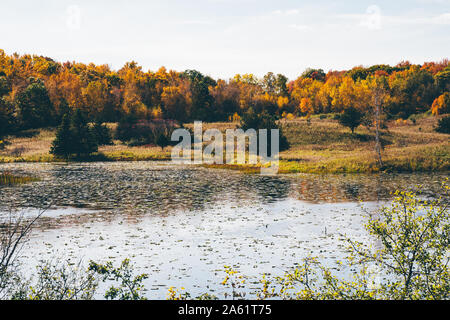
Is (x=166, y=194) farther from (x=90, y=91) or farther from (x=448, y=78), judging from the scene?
(x=448, y=78)

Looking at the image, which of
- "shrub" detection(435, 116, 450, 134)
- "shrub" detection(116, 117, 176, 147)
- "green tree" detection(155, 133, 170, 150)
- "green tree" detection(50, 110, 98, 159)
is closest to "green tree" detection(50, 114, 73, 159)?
"green tree" detection(50, 110, 98, 159)

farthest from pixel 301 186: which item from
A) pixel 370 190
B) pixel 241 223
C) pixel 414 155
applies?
pixel 414 155

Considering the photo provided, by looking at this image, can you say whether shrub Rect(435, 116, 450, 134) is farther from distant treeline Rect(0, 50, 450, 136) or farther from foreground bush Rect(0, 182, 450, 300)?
foreground bush Rect(0, 182, 450, 300)

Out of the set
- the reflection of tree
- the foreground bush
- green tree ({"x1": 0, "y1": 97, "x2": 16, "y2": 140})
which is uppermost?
green tree ({"x1": 0, "y1": 97, "x2": 16, "y2": 140})

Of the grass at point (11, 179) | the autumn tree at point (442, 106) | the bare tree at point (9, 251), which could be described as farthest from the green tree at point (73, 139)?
the autumn tree at point (442, 106)

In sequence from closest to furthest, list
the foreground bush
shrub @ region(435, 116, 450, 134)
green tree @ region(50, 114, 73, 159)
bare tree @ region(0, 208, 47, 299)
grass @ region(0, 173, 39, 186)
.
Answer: bare tree @ region(0, 208, 47, 299), the foreground bush, grass @ region(0, 173, 39, 186), green tree @ region(50, 114, 73, 159), shrub @ region(435, 116, 450, 134)

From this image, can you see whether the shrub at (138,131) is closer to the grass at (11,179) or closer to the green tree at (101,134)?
the green tree at (101,134)

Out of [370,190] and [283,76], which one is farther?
[283,76]

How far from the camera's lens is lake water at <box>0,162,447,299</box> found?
20234 millimetres

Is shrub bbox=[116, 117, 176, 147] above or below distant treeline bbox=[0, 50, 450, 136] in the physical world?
below
